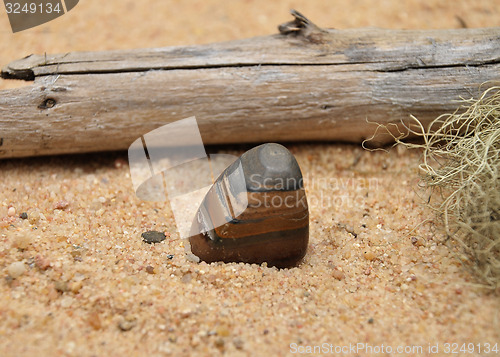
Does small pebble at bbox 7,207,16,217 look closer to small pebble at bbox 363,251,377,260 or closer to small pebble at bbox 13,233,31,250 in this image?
small pebble at bbox 13,233,31,250

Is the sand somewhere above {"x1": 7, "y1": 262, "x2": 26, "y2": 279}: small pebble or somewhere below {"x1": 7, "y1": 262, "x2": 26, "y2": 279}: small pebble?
below

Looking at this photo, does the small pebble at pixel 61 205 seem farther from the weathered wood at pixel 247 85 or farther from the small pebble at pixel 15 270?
the small pebble at pixel 15 270

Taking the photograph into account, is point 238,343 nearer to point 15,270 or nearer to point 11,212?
point 15,270

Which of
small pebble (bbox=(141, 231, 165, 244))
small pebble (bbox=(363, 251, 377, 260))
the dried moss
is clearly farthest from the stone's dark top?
the dried moss

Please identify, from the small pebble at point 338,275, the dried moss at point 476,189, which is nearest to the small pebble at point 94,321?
the small pebble at point 338,275

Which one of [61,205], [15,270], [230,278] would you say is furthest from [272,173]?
[61,205]

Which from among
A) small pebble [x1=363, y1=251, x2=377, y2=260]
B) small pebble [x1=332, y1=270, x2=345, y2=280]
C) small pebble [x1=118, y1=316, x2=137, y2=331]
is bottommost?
small pebble [x1=363, y1=251, x2=377, y2=260]

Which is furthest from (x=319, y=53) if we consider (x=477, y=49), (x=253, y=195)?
(x=253, y=195)
